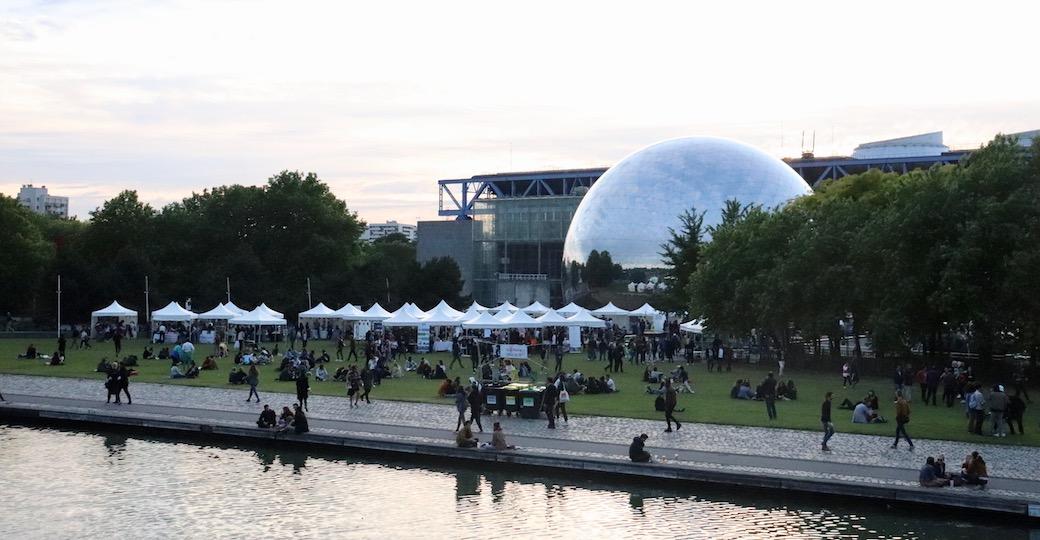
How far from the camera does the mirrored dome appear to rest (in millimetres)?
79750

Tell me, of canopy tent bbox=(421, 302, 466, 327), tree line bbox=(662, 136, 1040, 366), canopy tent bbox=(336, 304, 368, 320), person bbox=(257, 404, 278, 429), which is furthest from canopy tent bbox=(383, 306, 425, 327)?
person bbox=(257, 404, 278, 429)

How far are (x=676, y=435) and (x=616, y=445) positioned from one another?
2150mm

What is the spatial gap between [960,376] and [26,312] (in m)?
76.1

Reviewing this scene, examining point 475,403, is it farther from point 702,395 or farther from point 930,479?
point 930,479

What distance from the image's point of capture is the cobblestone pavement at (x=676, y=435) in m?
24.2

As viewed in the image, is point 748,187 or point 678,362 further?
point 748,187

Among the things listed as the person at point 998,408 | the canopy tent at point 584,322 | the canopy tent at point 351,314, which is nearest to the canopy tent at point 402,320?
the canopy tent at point 351,314

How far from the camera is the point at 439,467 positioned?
2567 centimetres

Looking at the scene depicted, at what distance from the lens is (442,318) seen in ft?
188

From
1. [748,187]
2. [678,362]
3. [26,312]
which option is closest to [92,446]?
[678,362]

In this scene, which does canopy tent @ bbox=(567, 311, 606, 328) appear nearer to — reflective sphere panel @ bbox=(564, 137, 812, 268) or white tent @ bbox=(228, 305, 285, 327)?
white tent @ bbox=(228, 305, 285, 327)

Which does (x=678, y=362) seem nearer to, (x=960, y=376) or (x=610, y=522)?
(x=960, y=376)

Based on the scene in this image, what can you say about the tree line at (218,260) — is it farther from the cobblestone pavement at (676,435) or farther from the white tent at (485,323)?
the cobblestone pavement at (676,435)

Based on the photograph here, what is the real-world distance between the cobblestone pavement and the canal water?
2278 mm
